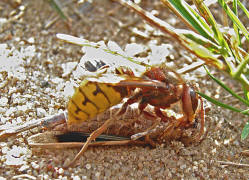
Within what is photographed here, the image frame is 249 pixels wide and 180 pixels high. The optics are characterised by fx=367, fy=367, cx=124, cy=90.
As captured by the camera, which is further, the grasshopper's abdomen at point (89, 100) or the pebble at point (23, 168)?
the grasshopper's abdomen at point (89, 100)

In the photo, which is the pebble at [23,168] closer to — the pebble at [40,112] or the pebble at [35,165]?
the pebble at [35,165]

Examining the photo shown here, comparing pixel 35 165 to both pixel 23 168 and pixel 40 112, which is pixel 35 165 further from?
pixel 40 112

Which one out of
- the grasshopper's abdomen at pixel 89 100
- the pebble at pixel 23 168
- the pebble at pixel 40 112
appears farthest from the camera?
the pebble at pixel 40 112

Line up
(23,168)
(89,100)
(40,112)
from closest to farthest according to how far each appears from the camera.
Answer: (23,168)
(89,100)
(40,112)

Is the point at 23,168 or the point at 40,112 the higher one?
the point at 40,112

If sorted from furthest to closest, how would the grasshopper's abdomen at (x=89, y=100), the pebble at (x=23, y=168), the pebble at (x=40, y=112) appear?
the pebble at (x=40, y=112) < the grasshopper's abdomen at (x=89, y=100) < the pebble at (x=23, y=168)

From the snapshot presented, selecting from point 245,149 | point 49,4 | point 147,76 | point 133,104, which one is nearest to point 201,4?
point 147,76

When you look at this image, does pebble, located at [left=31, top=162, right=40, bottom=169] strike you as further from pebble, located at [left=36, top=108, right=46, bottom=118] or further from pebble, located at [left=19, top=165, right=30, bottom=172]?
pebble, located at [left=36, top=108, right=46, bottom=118]

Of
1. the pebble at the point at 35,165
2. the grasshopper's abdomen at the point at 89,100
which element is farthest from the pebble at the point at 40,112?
the pebble at the point at 35,165

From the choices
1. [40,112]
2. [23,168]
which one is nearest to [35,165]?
[23,168]
